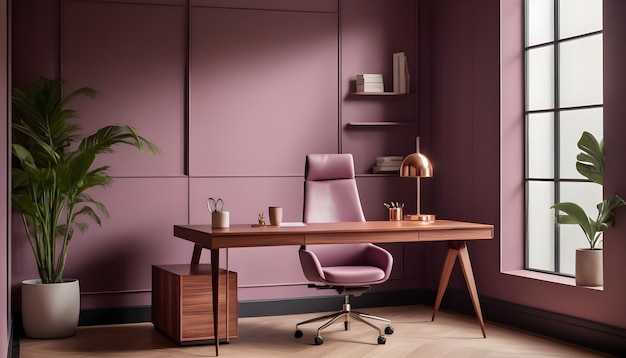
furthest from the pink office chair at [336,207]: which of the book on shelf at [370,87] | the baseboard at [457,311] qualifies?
the book on shelf at [370,87]

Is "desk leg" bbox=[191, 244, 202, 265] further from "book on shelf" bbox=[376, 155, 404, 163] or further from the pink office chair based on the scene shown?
"book on shelf" bbox=[376, 155, 404, 163]

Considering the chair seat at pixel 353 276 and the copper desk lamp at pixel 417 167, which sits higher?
the copper desk lamp at pixel 417 167

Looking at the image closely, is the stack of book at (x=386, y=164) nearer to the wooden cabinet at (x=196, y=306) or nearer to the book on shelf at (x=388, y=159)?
the book on shelf at (x=388, y=159)

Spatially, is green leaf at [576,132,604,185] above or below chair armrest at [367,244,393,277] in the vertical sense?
above

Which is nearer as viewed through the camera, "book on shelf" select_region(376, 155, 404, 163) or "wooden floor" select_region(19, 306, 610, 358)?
"wooden floor" select_region(19, 306, 610, 358)

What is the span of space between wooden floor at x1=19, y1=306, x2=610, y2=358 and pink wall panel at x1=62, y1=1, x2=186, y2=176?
1.29 meters

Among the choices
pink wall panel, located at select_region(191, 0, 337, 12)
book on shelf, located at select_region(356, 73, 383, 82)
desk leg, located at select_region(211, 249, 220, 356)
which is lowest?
desk leg, located at select_region(211, 249, 220, 356)

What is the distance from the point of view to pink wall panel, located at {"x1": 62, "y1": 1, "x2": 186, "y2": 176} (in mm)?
5953

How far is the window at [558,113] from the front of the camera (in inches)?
219

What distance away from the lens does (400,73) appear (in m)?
6.77

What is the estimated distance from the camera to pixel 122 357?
489 centimetres

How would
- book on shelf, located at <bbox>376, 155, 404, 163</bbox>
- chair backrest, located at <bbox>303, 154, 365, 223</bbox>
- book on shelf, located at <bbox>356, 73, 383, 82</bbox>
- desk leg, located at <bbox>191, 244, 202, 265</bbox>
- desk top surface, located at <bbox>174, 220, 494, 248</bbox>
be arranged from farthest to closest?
1. book on shelf, located at <bbox>376, 155, 404, 163</bbox>
2. book on shelf, located at <bbox>356, 73, 383, 82</bbox>
3. chair backrest, located at <bbox>303, 154, 365, 223</bbox>
4. desk leg, located at <bbox>191, 244, 202, 265</bbox>
5. desk top surface, located at <bbox>174, 220, 494, 248</bbox>

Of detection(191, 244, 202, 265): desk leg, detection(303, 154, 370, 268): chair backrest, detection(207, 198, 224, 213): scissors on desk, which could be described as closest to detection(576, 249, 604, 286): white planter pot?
detection(303, 154, 370, 268): chair backrest

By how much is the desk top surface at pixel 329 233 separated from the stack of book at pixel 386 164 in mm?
1242
